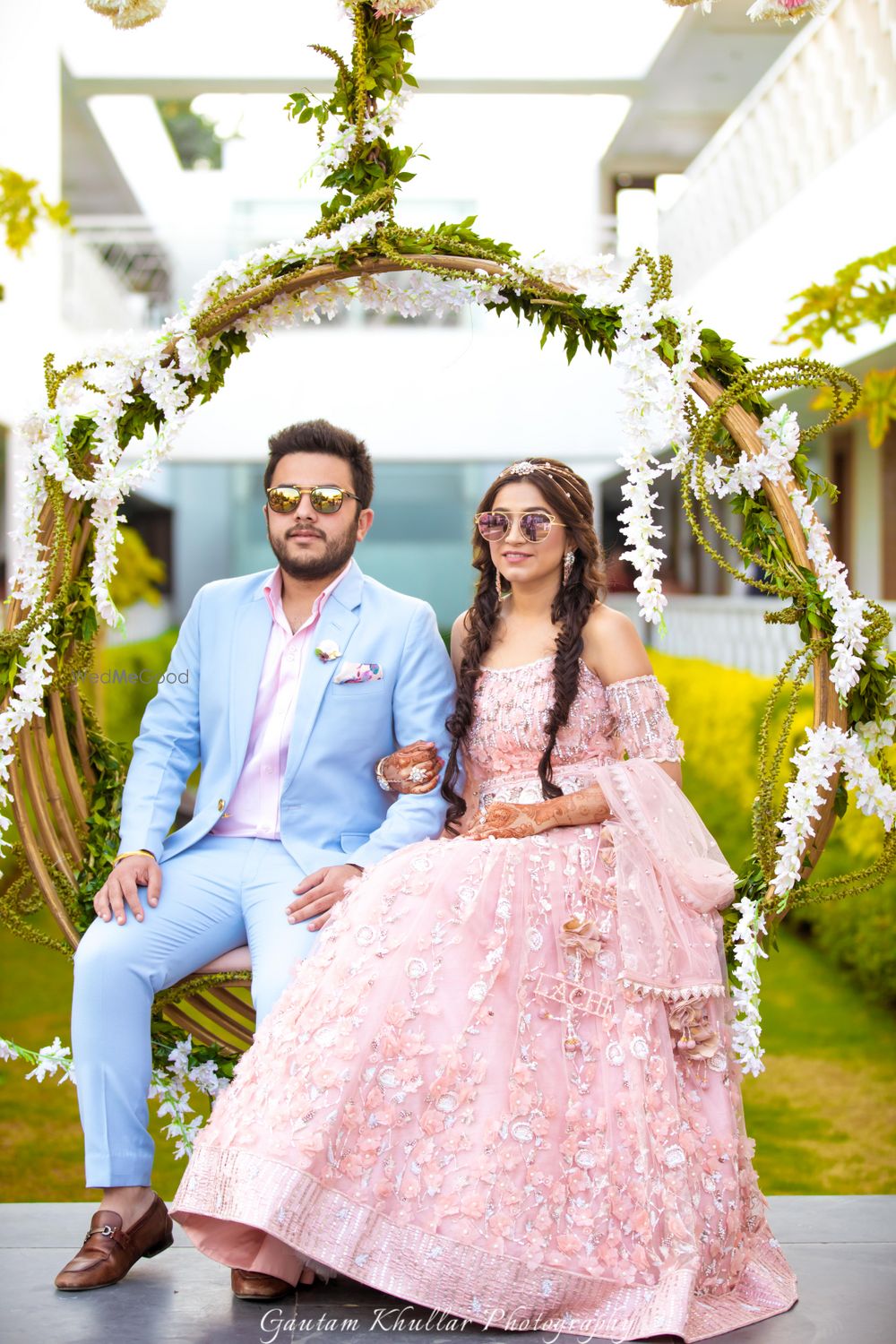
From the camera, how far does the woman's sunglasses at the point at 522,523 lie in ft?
11.4

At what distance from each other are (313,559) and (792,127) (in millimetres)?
7641

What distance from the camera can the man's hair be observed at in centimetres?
357

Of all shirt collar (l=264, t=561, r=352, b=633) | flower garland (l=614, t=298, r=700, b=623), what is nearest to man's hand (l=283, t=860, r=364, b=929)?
shirt collar (l=264, t=561, r=352, b=633)

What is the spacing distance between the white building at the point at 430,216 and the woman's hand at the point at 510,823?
23.4 feet

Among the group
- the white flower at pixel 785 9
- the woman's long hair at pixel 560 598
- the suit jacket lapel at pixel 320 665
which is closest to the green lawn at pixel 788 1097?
the suit jacket lapel at pixel 320 665

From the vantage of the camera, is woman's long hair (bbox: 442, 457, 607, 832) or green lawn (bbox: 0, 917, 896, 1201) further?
green lawn (bbox: 0, 917, 896, 1201)

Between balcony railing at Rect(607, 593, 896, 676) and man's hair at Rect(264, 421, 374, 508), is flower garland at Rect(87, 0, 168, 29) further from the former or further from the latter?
balcony railing at Rect(607, 593, 896, 676)

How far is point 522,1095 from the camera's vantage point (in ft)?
9.09

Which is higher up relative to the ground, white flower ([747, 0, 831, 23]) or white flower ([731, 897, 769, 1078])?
white flower ([747, 0, 831, 23])

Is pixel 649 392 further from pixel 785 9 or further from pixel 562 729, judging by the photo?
pixel 785 9

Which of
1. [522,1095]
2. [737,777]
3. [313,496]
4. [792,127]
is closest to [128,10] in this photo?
[313,496]

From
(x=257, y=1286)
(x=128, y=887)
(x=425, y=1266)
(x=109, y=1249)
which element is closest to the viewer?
(x=425, y=1266)

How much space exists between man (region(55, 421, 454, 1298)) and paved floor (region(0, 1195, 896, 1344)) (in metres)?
0.17

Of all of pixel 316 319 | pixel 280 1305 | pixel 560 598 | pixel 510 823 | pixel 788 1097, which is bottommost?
pixel 788 1097
